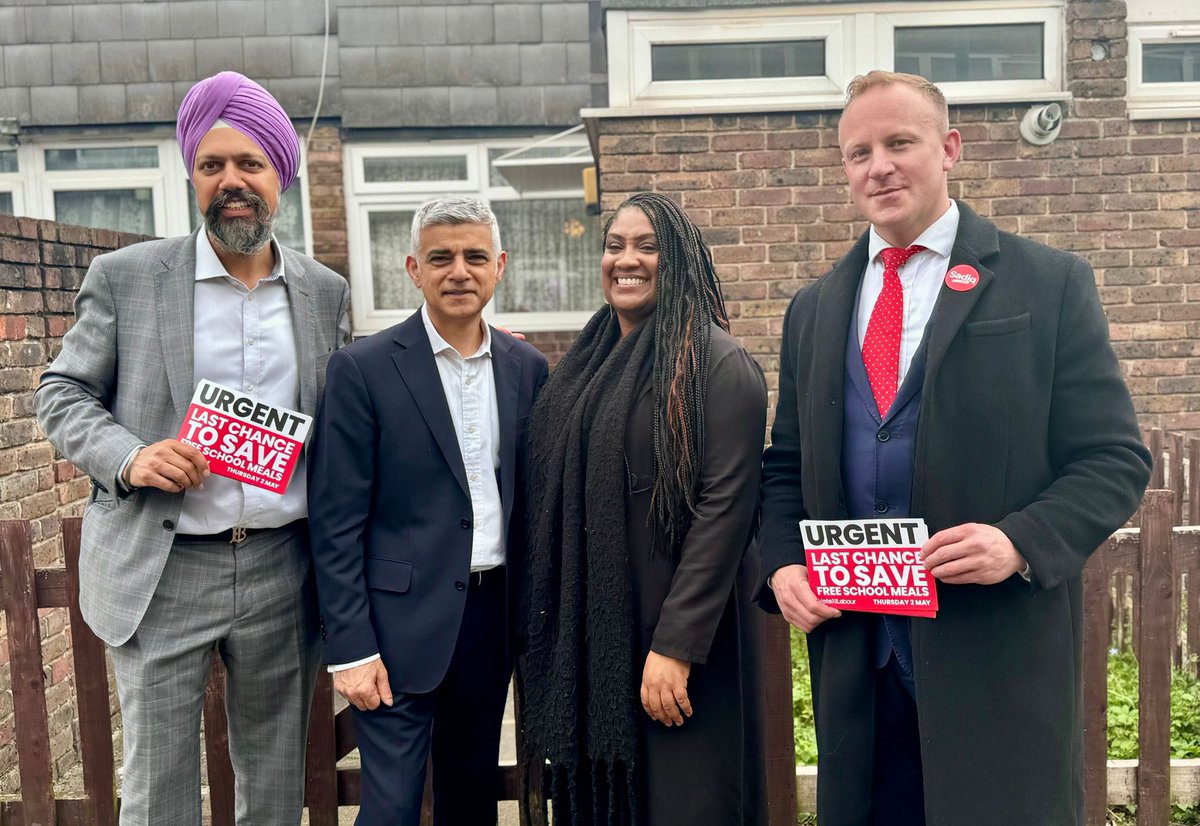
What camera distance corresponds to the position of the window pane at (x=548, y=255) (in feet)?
28.6

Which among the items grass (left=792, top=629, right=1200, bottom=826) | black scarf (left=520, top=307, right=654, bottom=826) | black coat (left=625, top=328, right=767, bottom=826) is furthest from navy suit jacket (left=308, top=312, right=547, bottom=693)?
grass (left=792, top=629, right=1200, bottom=826)

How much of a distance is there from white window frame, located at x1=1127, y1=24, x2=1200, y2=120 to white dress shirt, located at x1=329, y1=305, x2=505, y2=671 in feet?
18.1

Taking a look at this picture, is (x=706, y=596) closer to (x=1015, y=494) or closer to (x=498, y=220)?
(x=1015, y=494)

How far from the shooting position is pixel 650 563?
2.47 meters

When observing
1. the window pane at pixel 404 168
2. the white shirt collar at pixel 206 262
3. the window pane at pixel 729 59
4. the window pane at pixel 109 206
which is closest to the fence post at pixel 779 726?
the white shirt collar at pixel 206 262

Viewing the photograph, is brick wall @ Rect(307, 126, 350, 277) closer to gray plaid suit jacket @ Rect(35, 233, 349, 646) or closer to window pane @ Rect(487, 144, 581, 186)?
window pane @ Rect(487, 144, 581, 186)

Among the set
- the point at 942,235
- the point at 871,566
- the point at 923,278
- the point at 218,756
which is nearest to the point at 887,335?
the point at 923,278

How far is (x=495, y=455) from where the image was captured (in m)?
2.69

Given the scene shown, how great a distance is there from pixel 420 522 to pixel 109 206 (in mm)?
7361

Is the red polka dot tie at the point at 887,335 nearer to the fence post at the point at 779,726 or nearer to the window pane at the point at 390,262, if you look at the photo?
the fence post at the point at 779,726

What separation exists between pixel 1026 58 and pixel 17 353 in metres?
6.11

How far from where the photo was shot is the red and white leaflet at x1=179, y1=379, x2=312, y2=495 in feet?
7.94

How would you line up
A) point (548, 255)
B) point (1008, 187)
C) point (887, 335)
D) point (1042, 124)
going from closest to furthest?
point (887, 335)
point (1042, 124)
point (1008, 187)
point (548, 255)

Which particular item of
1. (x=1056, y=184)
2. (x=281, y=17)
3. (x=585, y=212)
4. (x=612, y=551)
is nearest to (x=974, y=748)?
(x=612, y=551)
